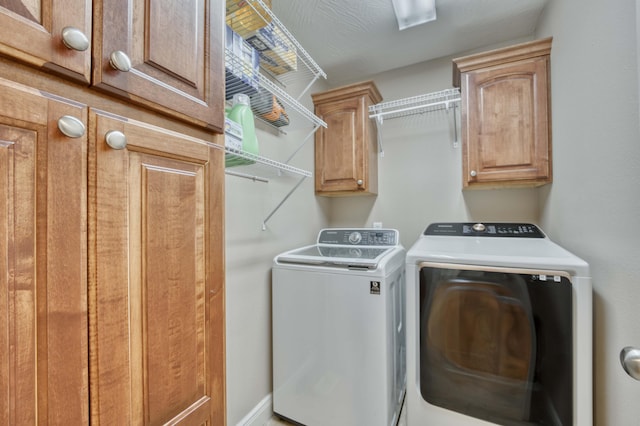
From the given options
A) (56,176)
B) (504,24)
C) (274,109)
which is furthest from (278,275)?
(504,24)

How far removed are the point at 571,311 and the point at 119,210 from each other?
158cm

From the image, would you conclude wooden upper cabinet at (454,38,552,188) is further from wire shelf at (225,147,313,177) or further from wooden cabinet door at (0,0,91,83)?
wooden cabinet door at (0,0,91,83)

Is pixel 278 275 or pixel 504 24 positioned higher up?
pixel 504 24

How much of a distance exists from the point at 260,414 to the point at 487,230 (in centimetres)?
192

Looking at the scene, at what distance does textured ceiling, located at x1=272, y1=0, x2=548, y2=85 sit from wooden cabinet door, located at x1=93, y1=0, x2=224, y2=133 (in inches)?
47.1

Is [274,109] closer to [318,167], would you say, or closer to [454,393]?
[318,167]

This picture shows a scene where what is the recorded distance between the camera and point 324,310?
62.1 inches

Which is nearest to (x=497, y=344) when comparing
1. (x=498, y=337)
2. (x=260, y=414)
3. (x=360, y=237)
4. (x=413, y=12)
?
(x=498, y=337)

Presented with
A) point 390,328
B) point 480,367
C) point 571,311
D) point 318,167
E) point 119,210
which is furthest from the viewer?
point 318,167

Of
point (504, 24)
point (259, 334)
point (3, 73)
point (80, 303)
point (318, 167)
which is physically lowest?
point (259, 334)

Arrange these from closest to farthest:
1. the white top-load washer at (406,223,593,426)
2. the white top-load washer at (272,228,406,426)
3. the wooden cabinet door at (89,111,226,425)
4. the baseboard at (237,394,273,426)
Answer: the wooden cabinet door at (89,111,226,425)
the white top-load washer at (406,223,593,426)
the white top-load washer at (272,228,406,426)
the baseboard at (237,394,273,426)

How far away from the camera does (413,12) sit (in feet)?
5.69

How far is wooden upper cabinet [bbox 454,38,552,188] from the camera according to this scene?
5.57ft

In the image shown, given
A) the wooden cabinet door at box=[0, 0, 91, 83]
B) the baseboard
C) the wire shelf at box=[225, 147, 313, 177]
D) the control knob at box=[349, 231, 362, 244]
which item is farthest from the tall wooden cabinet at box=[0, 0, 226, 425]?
the control knob at box=[349, 231, 362, 244]
